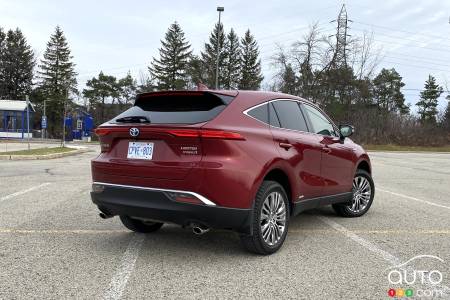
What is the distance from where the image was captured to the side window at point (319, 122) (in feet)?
20.0

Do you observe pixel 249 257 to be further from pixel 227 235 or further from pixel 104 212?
pixel 104 212

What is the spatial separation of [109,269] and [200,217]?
990mm

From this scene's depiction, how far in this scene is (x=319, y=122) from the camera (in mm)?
6305

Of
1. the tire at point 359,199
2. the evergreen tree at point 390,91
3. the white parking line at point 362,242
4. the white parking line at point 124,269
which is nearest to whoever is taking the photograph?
the white parking line at point 124,269

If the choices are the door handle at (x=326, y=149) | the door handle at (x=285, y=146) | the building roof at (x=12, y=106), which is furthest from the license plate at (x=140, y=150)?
the building roof at (x=12, y=106)

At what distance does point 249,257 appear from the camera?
4.86m

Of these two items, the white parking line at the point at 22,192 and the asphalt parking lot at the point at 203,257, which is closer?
the asphalt parking lot at the point at 203,257

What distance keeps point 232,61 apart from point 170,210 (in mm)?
70833

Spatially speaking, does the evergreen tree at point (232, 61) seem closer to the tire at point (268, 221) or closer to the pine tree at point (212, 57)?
the pine tree at point (212, 57)

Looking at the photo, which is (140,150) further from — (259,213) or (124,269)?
(259,213)

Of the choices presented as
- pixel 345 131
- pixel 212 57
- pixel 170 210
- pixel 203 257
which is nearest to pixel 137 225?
pixel 203 257

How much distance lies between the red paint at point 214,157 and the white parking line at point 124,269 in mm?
781

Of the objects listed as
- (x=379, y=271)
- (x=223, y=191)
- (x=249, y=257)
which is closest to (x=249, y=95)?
(x=223, y=191)

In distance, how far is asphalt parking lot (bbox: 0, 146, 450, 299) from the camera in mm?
3947
